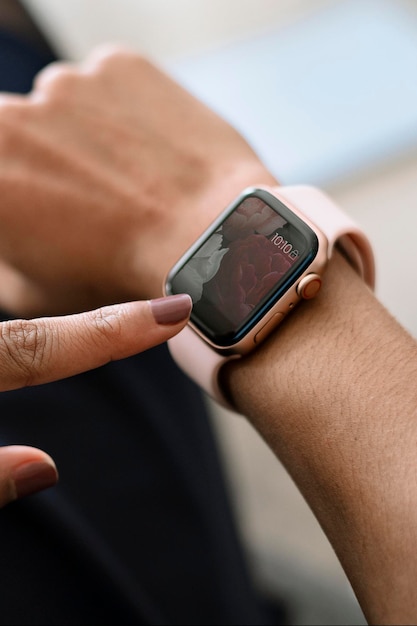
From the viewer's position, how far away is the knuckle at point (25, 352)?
0.60m

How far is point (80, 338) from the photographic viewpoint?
24.1 inches

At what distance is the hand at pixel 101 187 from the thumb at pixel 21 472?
11.3 inches

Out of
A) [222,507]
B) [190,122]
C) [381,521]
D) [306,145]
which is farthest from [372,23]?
[381,521]

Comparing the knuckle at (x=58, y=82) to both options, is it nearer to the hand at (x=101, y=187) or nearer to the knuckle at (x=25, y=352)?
the hand at (x=101, y=187)

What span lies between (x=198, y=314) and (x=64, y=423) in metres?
0.23

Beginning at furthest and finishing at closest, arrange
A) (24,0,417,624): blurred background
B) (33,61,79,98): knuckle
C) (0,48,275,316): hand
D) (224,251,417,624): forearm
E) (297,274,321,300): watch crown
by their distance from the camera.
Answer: (24,0,417,624): blurred background → (33,61,79,98): knuckle → (0,48,275,316): hand → (297,274,321,300): watch crown → (224,251,417,624): forearm

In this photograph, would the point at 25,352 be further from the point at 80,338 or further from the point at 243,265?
the point at 243,265

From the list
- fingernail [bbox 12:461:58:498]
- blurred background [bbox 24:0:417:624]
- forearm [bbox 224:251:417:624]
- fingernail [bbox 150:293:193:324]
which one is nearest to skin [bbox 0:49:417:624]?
forearm [bbox 224:251:417:624]

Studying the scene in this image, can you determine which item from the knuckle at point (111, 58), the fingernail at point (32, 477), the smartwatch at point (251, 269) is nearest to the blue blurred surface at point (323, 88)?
the knuckle at point (111, 58)

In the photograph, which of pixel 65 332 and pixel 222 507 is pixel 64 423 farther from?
pixel 222 507

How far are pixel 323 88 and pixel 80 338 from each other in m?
1.02

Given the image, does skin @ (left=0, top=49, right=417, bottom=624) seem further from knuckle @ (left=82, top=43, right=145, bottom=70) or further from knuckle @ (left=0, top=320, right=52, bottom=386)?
knuckle @ (left=0, top=320, right=52, bottom=386)

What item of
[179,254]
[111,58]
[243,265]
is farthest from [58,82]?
[243,265]

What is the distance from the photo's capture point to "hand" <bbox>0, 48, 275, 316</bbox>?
806mm
